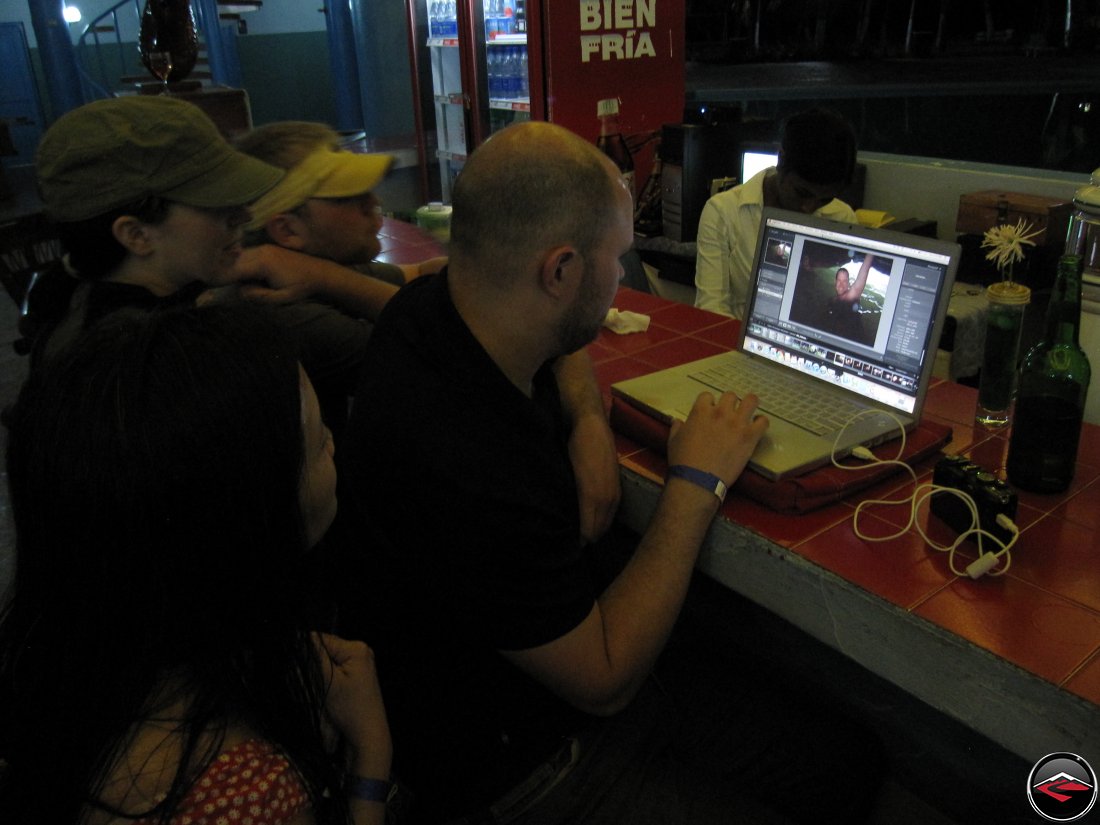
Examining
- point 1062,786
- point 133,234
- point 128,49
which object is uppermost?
point 128,49

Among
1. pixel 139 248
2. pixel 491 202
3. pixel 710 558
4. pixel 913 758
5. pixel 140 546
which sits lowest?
pixel 913 758

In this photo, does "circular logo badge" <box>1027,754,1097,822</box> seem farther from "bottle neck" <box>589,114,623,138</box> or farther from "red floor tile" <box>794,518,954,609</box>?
"bottle neck" <box>589,114,623,138</box>

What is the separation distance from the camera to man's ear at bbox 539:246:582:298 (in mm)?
1199

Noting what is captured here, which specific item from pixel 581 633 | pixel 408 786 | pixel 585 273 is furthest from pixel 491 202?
pixel 408 786

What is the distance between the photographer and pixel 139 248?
61.6 inches

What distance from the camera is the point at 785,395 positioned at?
1.52 m

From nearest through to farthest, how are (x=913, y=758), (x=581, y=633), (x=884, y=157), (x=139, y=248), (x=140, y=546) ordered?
(x=140, y=546) < (x=581, y=633) < (x=139, y=248) < (x=913, y=758) < (x=884, y=157)

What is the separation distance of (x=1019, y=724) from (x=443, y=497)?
719 millimetres

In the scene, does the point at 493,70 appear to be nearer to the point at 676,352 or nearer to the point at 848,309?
the point at 676,352

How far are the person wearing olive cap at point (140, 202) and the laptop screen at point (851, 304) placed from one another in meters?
1.00

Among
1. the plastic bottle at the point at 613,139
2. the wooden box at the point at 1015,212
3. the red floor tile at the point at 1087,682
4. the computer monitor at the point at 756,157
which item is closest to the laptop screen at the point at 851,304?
the red floor tile at the point at 1087,682

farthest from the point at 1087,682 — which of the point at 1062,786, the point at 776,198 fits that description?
the point at 776,198

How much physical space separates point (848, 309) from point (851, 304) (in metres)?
0.01

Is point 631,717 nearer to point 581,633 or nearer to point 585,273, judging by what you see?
point 581,633
